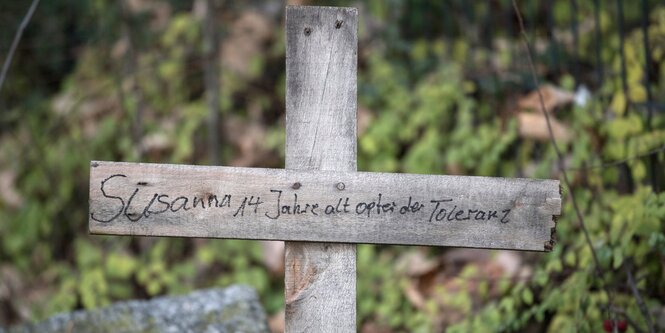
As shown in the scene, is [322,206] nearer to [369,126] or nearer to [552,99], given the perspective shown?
[552,99]

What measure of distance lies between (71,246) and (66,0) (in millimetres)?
1813

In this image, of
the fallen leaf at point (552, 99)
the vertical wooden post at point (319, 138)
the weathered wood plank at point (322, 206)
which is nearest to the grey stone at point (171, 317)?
the vertical wooden post at point (319, 138)

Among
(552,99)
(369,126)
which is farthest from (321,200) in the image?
(369,126)

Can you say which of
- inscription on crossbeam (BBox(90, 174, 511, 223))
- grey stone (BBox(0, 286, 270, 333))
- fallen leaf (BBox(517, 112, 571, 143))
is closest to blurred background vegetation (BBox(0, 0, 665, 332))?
fallen leaf (BBox(517, 112, 571, 143))

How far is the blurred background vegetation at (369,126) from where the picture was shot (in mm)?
3336

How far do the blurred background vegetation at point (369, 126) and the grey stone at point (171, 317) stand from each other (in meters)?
0.78

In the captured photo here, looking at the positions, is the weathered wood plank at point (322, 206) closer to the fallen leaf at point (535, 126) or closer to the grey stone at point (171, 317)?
the grey stone at point (171, 317)

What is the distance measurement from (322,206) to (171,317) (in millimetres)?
1054

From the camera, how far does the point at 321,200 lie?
1960mm

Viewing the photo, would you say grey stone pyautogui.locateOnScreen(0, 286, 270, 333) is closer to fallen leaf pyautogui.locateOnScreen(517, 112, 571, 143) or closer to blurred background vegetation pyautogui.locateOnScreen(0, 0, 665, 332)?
blurred background vegetation pyautogui.locateOnScreen(0, 0, 665, 332)

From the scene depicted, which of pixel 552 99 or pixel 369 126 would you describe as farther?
pixel 369 126

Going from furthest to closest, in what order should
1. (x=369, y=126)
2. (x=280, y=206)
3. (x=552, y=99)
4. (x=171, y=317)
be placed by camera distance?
(x=369, y=126), (x=552, y=99), (x=171, y=317), (x=280, y=206)

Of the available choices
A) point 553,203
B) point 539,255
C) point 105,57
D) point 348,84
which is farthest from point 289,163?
point 105,57

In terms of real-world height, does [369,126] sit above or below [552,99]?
above
